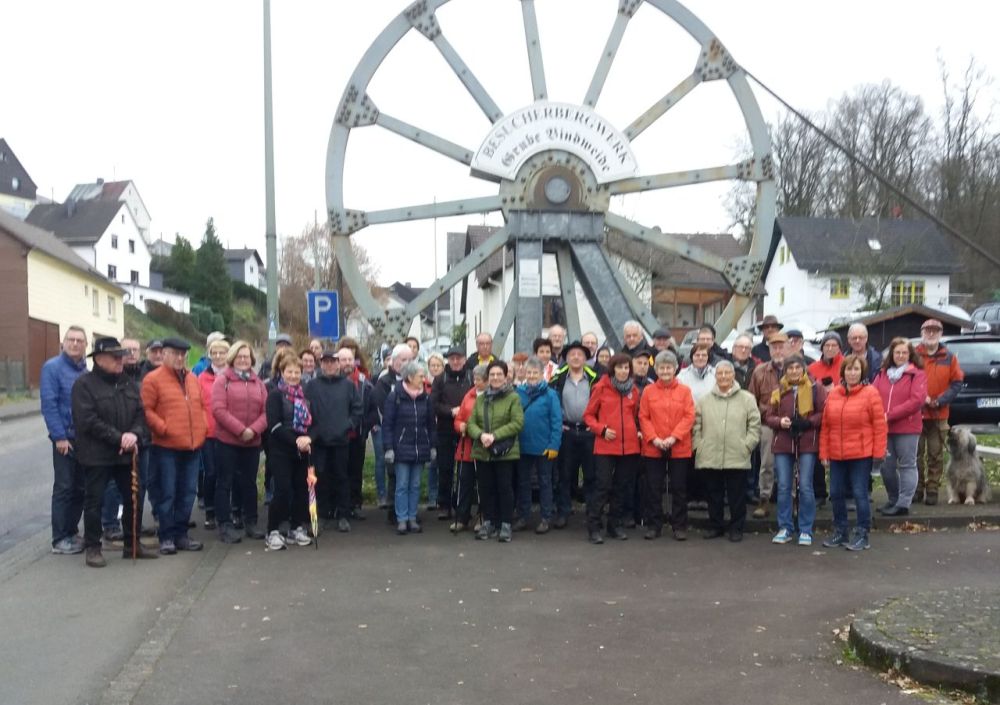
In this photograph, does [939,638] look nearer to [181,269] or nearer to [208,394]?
[208,394]

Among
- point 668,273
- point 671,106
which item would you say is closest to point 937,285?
point 668,273

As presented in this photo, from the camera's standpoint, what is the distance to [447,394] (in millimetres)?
9438

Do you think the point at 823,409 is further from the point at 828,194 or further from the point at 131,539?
the point at 828,194

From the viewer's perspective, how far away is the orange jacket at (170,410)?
8195 mm

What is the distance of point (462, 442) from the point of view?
916cm

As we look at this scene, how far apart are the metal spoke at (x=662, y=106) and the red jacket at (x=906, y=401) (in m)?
4.11

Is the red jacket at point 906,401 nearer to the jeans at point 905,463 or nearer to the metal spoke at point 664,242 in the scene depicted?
the jeans at point 905,463

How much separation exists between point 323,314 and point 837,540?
7.72m

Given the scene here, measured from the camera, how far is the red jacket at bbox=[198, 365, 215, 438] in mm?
8648

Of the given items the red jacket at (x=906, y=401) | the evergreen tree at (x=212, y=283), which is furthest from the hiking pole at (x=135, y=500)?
the evergreen tree at (x=212, y=283)

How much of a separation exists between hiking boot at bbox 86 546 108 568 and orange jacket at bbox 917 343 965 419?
24.0 ft

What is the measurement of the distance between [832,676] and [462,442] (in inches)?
183

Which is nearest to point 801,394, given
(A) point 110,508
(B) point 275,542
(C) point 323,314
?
(B) point 275,542

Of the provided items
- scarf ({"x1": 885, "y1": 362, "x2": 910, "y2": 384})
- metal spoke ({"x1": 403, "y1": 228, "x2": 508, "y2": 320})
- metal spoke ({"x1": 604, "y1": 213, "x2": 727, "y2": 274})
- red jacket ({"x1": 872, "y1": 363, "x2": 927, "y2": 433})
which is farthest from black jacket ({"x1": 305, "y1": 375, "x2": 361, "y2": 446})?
scarf ({"x1": 885, "y1": 362, "x2": 910, "y2": 384})
